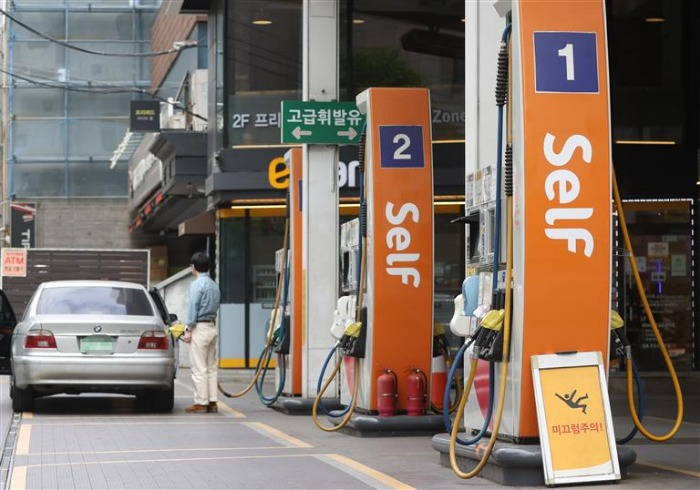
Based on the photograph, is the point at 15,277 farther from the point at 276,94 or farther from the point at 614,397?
the point at 614,397

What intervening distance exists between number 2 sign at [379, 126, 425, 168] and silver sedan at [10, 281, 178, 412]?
425cm

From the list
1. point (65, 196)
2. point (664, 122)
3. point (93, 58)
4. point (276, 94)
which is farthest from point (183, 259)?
point (664, 122)

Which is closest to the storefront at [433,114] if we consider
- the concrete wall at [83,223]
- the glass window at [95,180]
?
the concrete wall at [83,223]

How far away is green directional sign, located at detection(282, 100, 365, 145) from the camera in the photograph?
16531 millimetres

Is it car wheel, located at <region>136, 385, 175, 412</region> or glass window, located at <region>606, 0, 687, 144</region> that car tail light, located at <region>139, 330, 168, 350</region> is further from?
glass window, located at <region>606, 0, 687, 144</region>

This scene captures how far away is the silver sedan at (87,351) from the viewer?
52.4 feet

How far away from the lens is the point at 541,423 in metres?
9.25

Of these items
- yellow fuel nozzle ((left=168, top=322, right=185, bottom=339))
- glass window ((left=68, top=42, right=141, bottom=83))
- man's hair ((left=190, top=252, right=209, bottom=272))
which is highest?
glass window ((left=68, top=42, right=141, bottom=83))

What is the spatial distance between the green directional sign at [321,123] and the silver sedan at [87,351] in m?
2.69

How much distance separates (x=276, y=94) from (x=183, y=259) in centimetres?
2769

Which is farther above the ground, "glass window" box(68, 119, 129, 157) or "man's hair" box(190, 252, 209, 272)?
"glass window" box(68, 119, 129, 157)

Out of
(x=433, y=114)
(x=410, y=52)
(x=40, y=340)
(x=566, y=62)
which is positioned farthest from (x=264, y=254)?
(x=566, y=62)

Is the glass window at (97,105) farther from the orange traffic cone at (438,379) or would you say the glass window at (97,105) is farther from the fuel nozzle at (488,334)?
the fuel nozzle at (488,334)

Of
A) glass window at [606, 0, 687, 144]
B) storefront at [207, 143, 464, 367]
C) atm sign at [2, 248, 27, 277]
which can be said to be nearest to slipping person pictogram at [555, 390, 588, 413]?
glass window at [606, 0, 687, 144]
